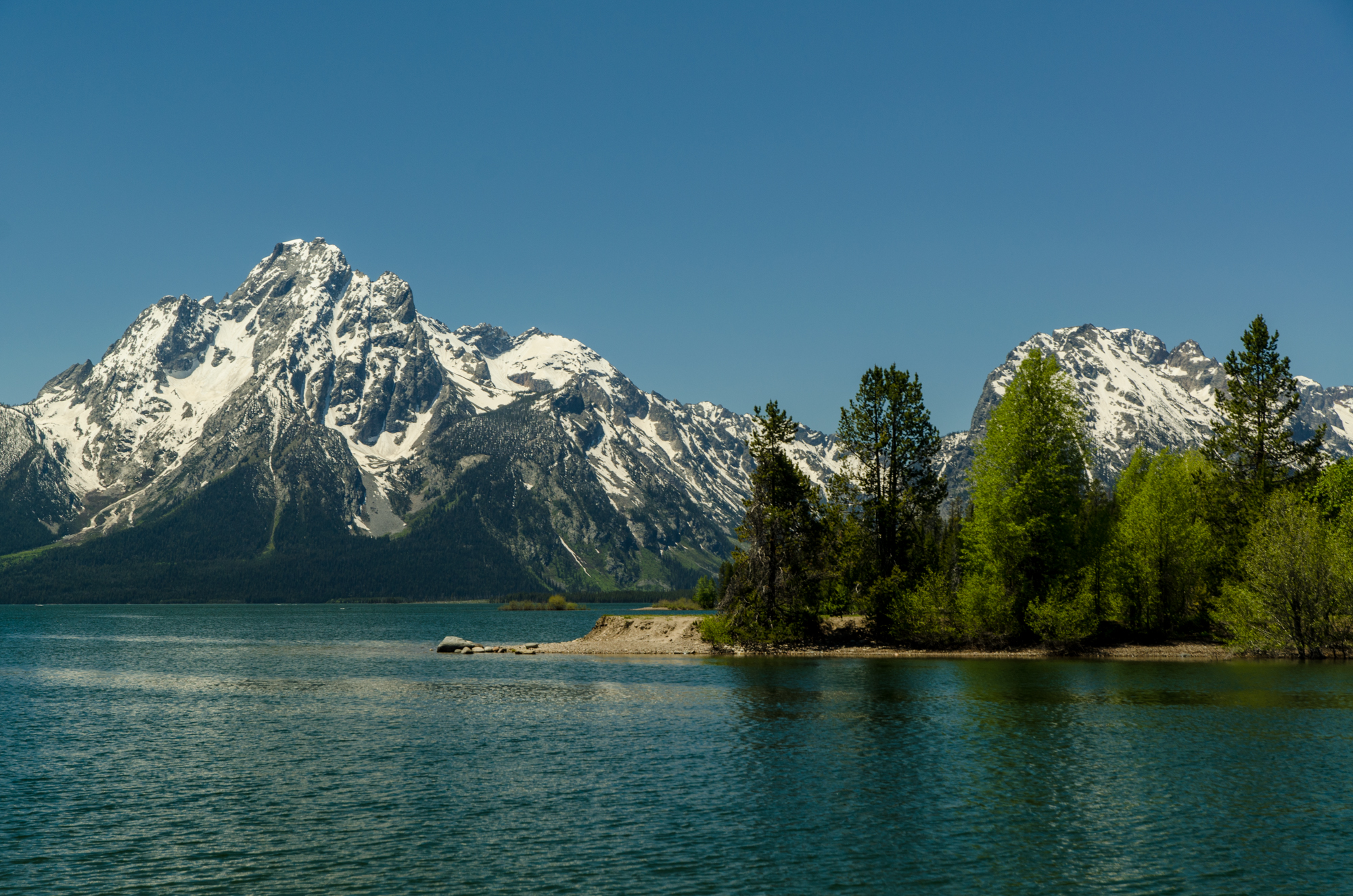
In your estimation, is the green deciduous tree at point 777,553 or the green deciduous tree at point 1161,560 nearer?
the green deciduous tree at point 1161,560

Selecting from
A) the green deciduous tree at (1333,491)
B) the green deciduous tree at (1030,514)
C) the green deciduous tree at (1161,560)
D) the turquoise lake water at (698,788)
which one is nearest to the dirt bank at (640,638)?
the green deciduous tree at (1030,514)

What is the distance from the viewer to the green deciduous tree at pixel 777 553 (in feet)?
311

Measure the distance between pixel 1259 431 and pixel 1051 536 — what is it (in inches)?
981

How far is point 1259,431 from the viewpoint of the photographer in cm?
9250

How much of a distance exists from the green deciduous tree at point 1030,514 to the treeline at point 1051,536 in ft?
0.55

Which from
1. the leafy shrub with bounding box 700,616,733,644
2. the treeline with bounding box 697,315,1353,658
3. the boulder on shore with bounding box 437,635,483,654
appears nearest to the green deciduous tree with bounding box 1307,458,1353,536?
the treeline with bounding box 697,315,1353,658

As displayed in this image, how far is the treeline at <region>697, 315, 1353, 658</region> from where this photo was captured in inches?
3231

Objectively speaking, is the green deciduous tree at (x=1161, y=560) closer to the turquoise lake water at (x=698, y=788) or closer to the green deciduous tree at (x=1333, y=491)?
the green deciduous tree at (x=1333, y=491)

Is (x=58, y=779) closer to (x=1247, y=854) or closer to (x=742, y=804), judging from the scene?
(x=742, y=804)

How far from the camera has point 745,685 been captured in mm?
67688

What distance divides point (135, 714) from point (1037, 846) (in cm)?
5166

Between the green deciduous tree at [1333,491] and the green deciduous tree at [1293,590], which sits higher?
the green deciduous tree at [1333,491]

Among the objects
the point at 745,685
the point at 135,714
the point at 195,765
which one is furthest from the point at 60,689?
the point at 745,685

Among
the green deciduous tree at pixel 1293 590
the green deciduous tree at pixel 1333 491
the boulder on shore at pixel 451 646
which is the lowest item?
the boulder on shore at pixel 451 646
